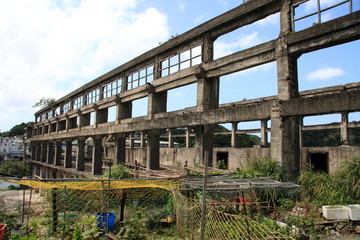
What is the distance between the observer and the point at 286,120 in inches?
369

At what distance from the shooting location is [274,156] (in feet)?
31.5

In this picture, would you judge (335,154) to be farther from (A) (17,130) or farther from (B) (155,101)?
(A) (17,130)

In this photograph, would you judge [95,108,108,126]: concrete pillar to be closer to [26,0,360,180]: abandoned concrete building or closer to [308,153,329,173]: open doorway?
[26,0,360,180]: abandoned concrete building

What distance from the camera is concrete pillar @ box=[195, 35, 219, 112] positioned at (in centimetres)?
1264

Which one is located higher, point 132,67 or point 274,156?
point 132,67

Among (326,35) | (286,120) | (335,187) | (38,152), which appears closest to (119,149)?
(286,120)

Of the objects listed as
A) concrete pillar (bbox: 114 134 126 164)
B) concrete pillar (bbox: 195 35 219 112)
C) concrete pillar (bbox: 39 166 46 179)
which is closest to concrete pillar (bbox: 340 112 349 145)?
concrete pillar (bbox: 195 35 219 112)

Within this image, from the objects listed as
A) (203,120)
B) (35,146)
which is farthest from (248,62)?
(35,146)

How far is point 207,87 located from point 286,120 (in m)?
4.57

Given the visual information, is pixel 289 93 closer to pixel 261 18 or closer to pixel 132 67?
pixel 261 18

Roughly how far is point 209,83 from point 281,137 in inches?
191

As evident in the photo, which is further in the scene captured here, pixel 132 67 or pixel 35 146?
pixel 35 146

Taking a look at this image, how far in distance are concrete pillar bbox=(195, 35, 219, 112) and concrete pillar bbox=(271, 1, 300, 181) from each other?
11.8 feet

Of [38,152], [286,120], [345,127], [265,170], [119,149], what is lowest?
[38,152]
